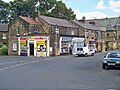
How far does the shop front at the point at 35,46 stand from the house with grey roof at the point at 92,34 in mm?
10665

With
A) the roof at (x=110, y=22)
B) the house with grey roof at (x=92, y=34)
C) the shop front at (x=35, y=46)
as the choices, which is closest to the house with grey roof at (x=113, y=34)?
the roof at (x=110, y=22)

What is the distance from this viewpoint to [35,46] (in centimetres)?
5759

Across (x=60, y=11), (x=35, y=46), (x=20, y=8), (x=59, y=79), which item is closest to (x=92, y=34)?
(x=60, y=11)

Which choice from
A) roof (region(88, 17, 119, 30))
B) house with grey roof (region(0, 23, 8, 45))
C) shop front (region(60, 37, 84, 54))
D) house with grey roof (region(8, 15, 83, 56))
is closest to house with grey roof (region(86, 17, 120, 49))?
roof (region(88, 17, 119, 30))

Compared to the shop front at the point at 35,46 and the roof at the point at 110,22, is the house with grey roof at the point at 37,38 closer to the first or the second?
the shop front at the point at 35,46

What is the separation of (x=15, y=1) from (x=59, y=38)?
138ft

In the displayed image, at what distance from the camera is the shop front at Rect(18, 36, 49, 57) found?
56.9m

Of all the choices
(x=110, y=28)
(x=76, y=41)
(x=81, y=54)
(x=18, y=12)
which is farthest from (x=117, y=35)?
(x=81, y=54)

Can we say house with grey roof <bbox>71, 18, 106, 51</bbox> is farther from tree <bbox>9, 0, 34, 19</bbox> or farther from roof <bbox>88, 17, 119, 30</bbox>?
tree <bbox>9, 0, 34, 19</bbox>

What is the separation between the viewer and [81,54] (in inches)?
2143

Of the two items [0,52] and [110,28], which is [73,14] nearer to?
[110,28]

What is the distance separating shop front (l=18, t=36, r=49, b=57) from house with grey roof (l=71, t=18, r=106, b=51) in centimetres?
1067

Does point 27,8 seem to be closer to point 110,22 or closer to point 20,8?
point 20,8

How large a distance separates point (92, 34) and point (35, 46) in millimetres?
25631
